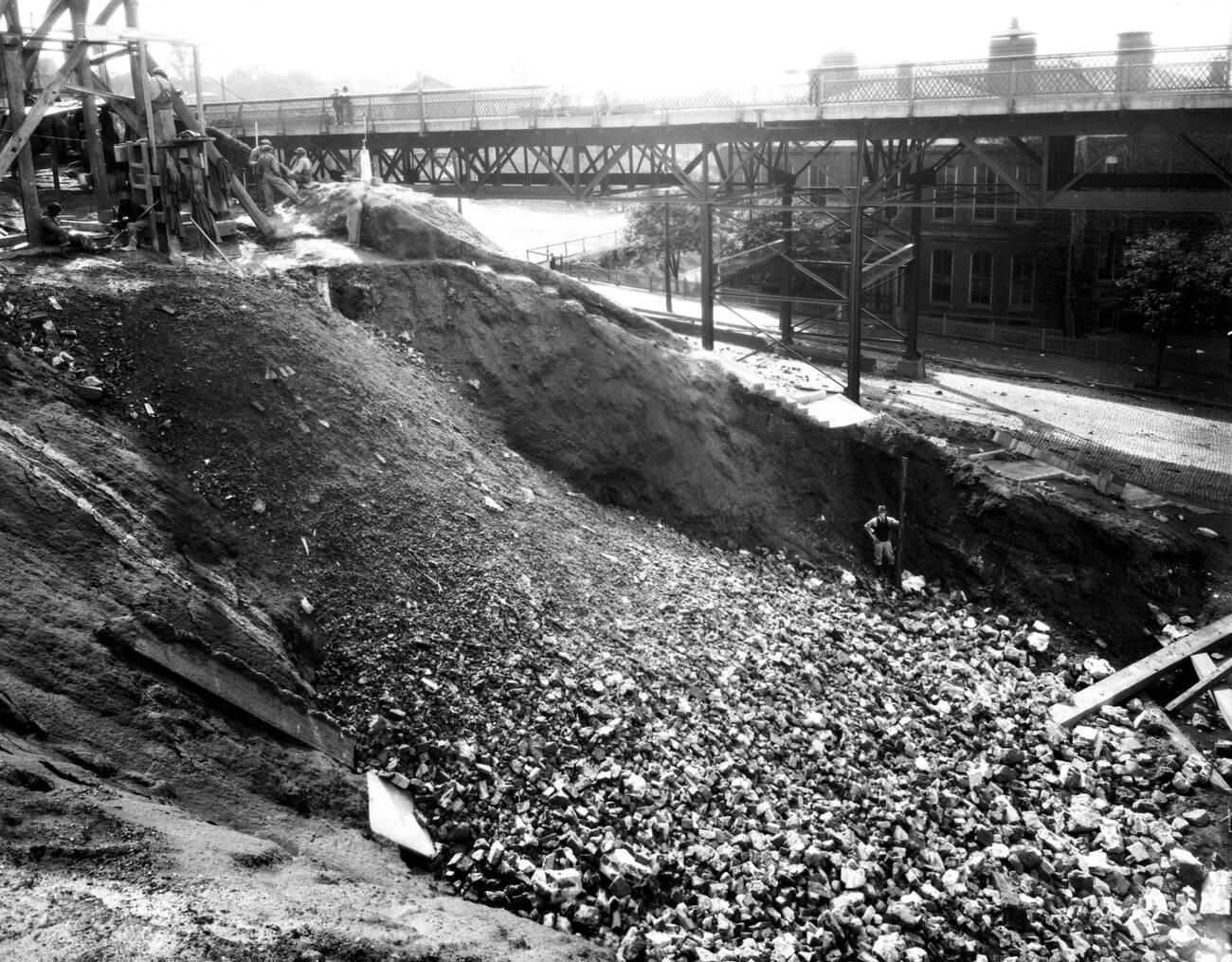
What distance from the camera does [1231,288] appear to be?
30.2 metres

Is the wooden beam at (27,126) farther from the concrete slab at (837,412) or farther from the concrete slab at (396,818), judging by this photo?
the concrete slab at (837,412)

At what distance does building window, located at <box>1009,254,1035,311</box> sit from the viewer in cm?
3909

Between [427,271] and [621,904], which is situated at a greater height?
[427,271]

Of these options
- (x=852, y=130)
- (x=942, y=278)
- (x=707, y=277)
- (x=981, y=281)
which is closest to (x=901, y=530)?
(x=852, y=130)

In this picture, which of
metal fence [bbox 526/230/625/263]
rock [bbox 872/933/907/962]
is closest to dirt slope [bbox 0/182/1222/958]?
rock [bbox 872/933/907/962]

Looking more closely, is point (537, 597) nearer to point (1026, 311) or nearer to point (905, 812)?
point (905, 812)

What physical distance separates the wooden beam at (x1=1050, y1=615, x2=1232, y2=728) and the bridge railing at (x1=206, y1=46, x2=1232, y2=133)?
10573mm

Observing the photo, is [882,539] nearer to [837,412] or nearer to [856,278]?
[837,412]

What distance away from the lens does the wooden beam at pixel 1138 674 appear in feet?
47.4

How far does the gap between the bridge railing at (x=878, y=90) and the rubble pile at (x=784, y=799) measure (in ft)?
41.9

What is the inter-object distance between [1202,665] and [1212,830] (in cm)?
377

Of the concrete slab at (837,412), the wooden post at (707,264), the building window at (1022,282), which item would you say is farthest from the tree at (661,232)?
the concrete slab at (837,412)

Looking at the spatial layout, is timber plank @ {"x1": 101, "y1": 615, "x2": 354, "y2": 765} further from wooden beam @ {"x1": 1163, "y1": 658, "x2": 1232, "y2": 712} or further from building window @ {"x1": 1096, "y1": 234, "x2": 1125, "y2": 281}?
building window @ {"x1": 1096, "y1": 234, "x2": 1125, "y2": 281}

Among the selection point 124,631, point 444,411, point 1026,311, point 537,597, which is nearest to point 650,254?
point 1026,311
